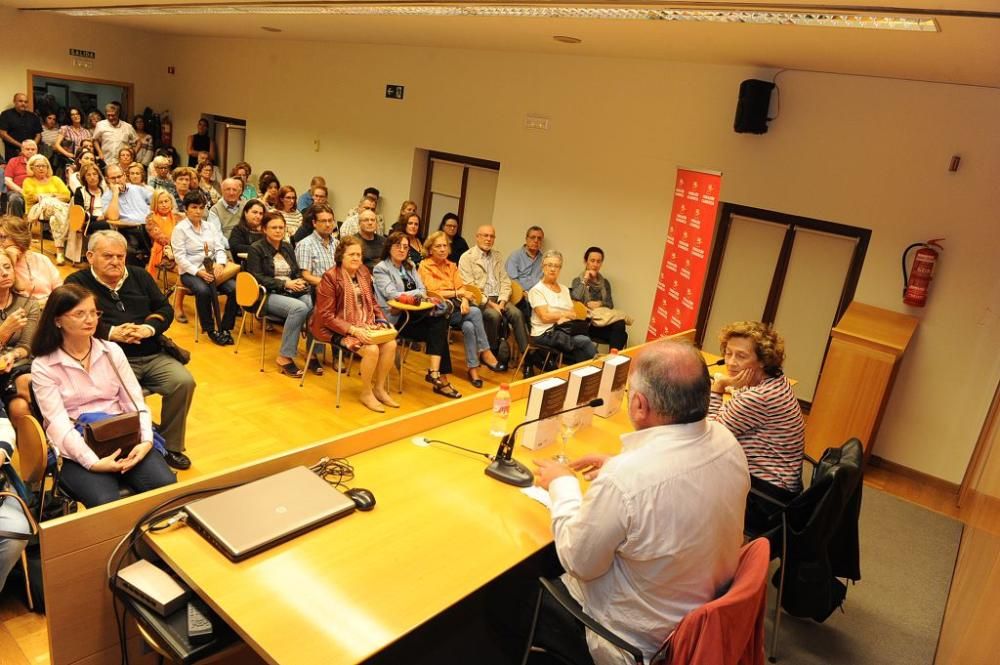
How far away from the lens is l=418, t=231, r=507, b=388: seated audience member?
18.5ft

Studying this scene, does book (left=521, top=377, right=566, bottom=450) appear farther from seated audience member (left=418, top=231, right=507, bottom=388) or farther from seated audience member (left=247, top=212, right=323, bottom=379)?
seated audience member (left=247, top=212, right=323, bottom=379)

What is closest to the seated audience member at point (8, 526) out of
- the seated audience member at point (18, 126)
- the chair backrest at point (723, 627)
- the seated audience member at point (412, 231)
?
the chair backrest at point (723, 627)

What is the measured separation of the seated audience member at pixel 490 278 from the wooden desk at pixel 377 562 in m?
3.58

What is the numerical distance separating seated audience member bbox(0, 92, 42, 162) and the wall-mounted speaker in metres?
10.2

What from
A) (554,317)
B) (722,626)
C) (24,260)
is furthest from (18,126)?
(722,626)

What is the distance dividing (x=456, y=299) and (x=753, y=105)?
9.69ft

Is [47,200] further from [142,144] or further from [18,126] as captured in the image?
[142,144]

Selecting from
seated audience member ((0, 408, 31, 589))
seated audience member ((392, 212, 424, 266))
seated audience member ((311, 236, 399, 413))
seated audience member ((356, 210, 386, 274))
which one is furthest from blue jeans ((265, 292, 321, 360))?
seated audience member ((0, 408, 31, 589))

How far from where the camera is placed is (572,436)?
9.63ft

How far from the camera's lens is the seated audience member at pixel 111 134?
10.9 metres

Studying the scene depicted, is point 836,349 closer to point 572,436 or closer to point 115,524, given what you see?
point 572,436

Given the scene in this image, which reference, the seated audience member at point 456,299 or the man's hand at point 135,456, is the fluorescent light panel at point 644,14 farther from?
the man's hand at point 135,456

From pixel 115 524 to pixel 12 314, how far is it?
78.6 inches

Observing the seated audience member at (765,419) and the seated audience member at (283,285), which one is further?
the seated audience member at (283,285)
